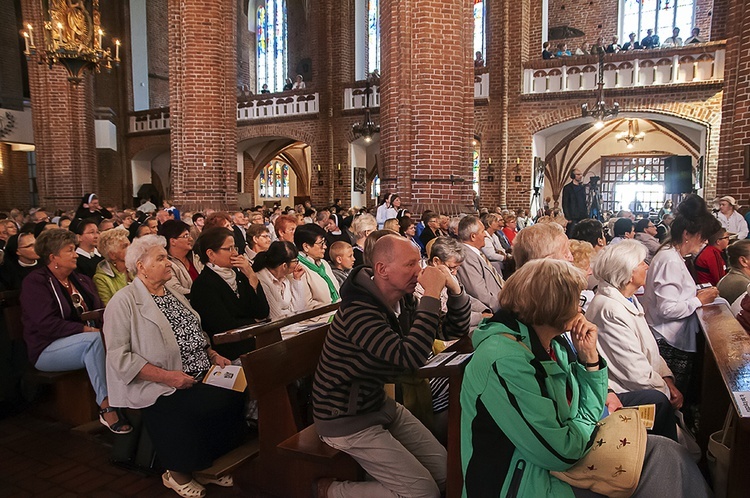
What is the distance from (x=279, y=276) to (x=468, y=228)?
2079 millimetres

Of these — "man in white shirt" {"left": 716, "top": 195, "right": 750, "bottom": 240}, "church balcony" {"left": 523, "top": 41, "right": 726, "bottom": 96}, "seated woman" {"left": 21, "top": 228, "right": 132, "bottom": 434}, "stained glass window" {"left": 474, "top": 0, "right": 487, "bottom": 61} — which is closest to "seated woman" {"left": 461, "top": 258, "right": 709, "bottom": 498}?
"seated woman" {"left": 21, "top": 228, "right": 132, "bottom": 434}

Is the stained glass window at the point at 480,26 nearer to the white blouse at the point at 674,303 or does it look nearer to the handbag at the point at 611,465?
the white blouse at the point at 674,303

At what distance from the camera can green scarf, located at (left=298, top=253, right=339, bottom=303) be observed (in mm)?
4949

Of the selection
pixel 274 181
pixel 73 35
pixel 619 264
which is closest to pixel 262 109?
pixel 274 181

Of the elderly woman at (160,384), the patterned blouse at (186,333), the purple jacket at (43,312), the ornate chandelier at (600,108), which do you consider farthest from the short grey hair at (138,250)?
the ornate chandelier at (600,108)

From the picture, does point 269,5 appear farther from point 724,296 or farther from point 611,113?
point 724,296

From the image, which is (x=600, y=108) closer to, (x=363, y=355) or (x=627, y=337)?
(x=627, y=337)

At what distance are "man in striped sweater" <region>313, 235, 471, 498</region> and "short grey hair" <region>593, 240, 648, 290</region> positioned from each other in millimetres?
1220

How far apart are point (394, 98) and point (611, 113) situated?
832 centimetres

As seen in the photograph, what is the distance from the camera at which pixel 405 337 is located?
2.40 meters

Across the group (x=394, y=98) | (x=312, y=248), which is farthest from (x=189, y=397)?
(x=394, y=98)

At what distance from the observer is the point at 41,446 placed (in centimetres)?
395

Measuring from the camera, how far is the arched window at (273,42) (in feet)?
87.8

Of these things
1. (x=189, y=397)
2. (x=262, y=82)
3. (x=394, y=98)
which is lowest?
(x=189, y=397)
